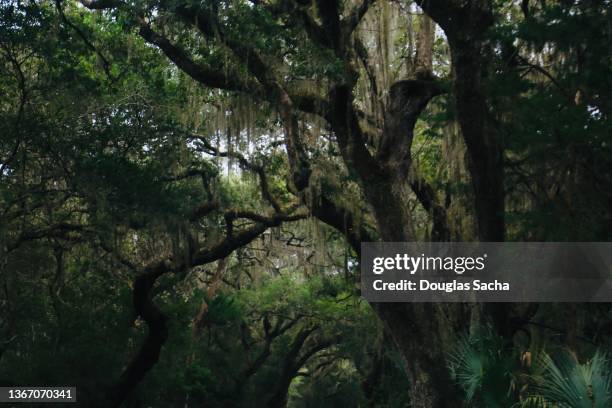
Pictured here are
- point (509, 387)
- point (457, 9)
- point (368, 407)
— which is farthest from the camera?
point (368, 407)

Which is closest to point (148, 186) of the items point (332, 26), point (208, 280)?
point (332, 26)

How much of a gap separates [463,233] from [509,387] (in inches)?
196

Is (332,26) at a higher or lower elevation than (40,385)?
higher

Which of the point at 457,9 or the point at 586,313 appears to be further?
the point at 586,313

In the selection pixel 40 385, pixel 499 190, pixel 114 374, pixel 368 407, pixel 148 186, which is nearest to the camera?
pixel 499 190

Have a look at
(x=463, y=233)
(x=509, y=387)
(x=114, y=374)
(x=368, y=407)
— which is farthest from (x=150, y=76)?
(x=368, y=407)

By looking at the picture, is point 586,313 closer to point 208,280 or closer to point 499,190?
point 499,190

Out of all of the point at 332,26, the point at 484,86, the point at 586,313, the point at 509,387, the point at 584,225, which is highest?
the point at 332,26

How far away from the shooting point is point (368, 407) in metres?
19.3

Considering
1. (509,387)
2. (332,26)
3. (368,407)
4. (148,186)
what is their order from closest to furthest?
1. (509,387)
2. (332,26)
3. (148,186)
4. (368,407)

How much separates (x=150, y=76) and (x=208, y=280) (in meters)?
8.11

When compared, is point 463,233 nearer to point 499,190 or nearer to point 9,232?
point 499,190

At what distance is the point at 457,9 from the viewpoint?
29.9 ft

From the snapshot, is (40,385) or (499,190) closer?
(499,190)
